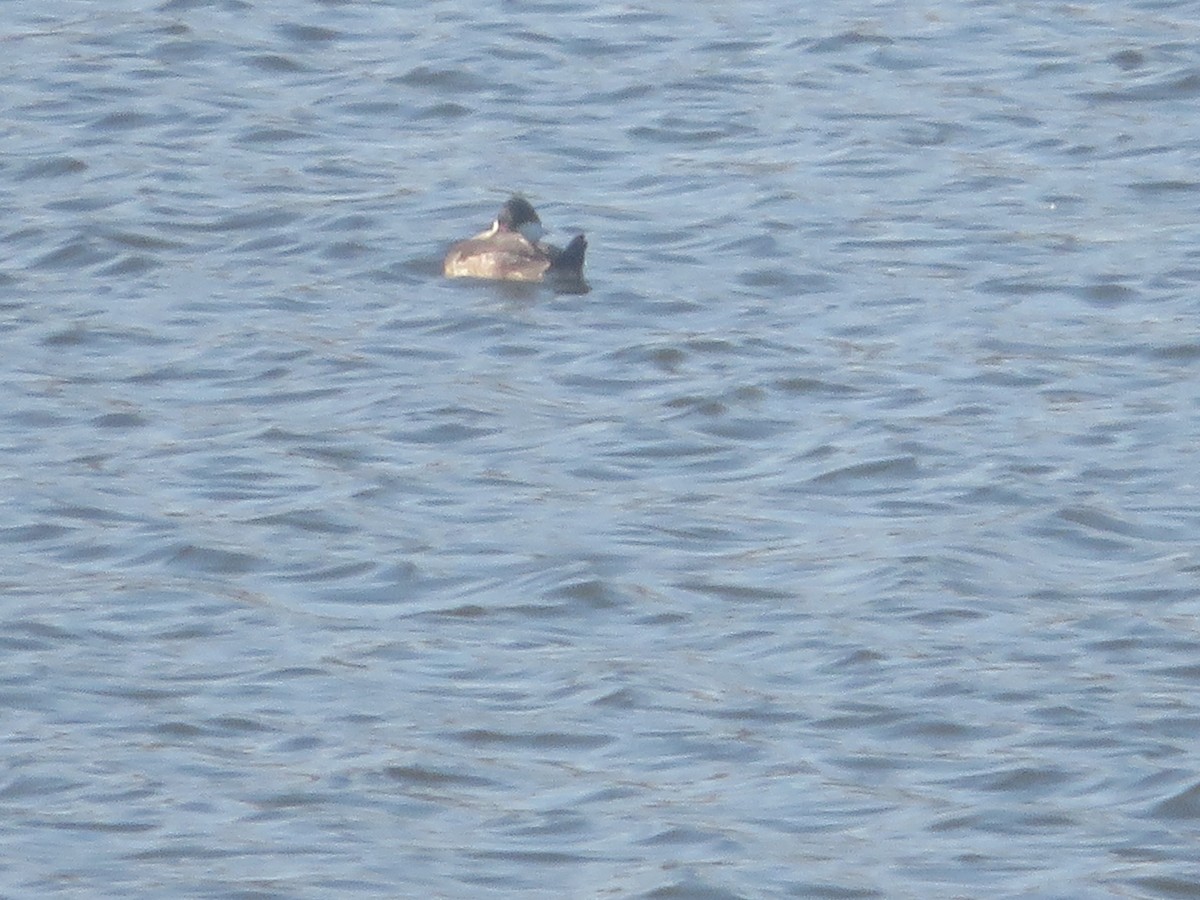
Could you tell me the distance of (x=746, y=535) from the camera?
1084cm

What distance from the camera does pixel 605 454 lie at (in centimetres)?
1184

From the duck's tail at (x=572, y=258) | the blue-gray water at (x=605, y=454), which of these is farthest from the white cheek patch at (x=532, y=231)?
the blue-gray water at (x=605, y=454)

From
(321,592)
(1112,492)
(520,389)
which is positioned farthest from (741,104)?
(321,592)

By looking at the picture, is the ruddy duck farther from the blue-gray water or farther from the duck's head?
the blue-gray water

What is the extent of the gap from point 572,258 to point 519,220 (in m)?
0.42

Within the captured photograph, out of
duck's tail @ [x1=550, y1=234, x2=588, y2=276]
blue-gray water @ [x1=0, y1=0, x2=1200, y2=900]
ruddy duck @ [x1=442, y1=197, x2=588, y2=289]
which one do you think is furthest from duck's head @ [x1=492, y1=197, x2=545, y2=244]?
blue-gray water @ [x1=0, y1=0, x2=1200, y2=900]

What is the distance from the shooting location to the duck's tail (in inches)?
550

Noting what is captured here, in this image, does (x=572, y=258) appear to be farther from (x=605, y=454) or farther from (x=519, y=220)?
(x=605, y=454)

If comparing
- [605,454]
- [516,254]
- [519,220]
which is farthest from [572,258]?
[605,454]

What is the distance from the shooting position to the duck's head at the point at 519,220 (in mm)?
14289

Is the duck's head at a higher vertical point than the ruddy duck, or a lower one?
higher

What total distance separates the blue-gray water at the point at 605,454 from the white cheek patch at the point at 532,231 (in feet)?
0.91

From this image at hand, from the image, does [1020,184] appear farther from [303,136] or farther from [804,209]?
[303,136]

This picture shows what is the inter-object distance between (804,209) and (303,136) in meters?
2.88
